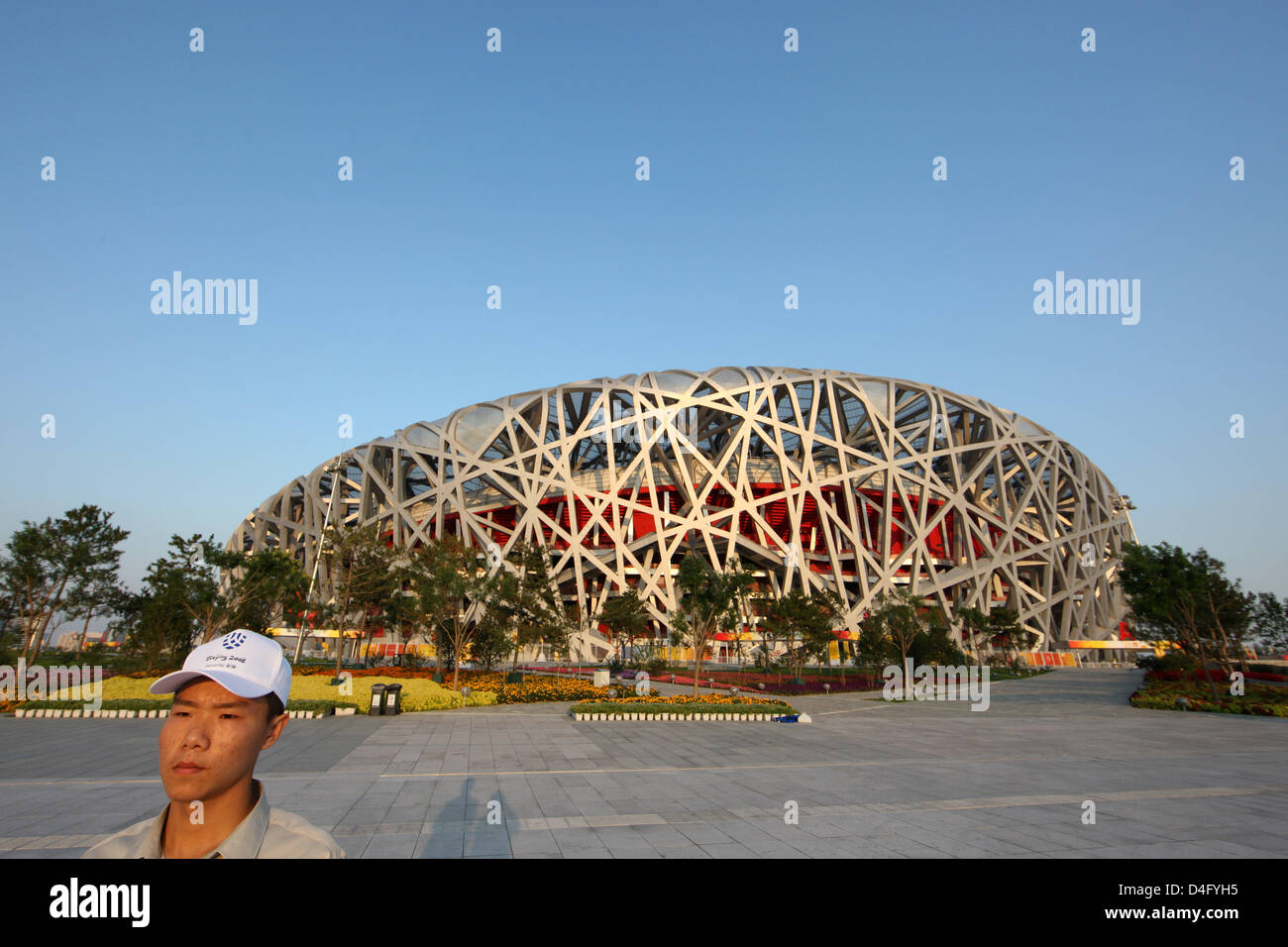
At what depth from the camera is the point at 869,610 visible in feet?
174

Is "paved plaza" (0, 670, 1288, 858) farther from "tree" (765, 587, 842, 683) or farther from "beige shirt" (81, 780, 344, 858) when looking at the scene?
"tree" (765, 587, 842, 683)

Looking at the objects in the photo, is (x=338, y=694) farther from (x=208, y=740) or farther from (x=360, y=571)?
(x=208, y=740)

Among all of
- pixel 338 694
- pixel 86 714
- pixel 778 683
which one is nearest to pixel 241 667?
pixel 86 714

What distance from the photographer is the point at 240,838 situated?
6.56 feet

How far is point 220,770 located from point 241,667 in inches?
11.2

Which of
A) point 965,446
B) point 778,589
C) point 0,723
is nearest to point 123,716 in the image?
point 0,723

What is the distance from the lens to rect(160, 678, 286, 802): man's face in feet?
6.68

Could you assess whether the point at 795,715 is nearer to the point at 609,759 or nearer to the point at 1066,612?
the point at 609,759

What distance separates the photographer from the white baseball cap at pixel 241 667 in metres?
2.05

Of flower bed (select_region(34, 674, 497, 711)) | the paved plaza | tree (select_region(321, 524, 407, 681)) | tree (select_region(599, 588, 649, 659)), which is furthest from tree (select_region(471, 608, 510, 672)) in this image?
the paved plaza

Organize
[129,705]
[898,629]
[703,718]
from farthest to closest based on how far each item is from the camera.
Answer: [898,629] < [703,718] < [129,705]

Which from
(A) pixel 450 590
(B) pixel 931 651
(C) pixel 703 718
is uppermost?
(A) pixel 450 590
